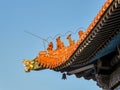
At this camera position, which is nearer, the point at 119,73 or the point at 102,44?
the point at 102,44

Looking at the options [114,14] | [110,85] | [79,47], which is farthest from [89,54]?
[114,14]

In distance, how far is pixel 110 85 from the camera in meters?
11.3

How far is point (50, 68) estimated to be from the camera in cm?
1216

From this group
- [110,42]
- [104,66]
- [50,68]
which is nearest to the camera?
[110,42]

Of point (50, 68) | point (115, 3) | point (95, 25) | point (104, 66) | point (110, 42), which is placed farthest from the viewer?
point (50, 68)

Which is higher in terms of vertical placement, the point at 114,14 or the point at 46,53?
the point at 46,53

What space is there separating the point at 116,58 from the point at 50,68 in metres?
2.68

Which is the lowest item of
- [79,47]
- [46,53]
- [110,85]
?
[110,85]

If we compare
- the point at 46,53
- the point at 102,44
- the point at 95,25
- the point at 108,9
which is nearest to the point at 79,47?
the point at 102,44

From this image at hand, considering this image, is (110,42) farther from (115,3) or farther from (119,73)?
(115,3)

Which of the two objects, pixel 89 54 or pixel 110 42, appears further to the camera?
pixel 89 54

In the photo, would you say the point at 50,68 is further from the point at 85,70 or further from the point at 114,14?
→ the point at 114,14

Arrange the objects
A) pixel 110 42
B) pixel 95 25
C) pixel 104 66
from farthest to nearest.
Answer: pixel 104 66
pixel 110 42
pixel 95 25

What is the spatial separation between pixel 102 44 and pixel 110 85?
233 cm
